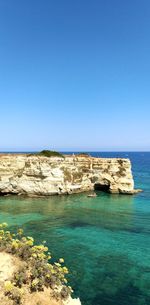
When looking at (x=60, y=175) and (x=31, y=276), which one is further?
(x=60, y=175)

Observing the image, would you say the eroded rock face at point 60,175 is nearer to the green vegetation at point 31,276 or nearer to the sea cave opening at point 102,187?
the sea cave opening at point 102,187

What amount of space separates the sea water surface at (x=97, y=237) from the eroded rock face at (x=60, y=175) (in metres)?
3.33

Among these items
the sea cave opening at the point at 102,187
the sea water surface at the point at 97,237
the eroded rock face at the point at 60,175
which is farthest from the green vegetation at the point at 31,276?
the sea cave opening at the point at 102,187

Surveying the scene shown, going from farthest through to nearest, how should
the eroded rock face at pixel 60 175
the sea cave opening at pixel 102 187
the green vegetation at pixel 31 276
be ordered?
the sea cave opening at pixel 102 187 → the eroded rock face at pixel 60 175 → the green vegetation at pixel 31 276

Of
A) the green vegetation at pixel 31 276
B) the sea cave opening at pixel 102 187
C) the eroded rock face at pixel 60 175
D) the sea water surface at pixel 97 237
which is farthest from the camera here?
the sea cave opening at pixel 102 187

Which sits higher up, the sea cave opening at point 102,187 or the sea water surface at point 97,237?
the sea cave opening at point 102,187

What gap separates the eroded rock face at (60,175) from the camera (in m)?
57.5

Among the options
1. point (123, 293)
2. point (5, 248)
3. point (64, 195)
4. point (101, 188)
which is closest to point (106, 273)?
point (123, 293)

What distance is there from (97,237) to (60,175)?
91.8ft

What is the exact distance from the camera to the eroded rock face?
5753 cm

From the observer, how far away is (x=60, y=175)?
5947 centimetres

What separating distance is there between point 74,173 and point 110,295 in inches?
1672

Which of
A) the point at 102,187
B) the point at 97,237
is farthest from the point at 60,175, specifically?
the point at 97,237

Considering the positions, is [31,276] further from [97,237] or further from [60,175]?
[60,175]
